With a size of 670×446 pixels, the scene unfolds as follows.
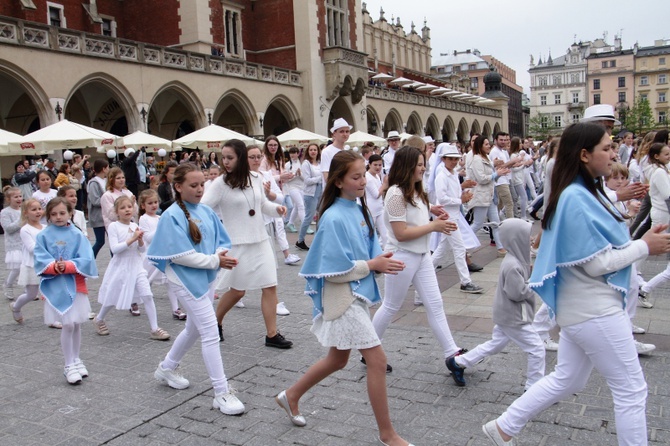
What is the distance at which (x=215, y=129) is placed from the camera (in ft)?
66.1

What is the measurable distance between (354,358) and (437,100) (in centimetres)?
4724

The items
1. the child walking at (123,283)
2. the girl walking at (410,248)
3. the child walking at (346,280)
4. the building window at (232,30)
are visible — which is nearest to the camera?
the child walking at (346,280)

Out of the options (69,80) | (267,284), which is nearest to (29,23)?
(69,80)

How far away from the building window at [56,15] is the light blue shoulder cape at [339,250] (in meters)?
29.6

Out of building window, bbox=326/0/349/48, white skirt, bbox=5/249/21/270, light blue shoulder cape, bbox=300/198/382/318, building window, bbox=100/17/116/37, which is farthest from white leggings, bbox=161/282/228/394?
building window, bbox=326/0/349/48

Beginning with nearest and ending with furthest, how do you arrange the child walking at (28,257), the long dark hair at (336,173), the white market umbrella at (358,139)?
the long dark hair at (336,173) < the child walking at (28,257) < the white market umbrella at (358,139)

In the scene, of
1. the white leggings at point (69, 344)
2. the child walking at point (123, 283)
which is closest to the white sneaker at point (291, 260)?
the child walking at point (123, 283)

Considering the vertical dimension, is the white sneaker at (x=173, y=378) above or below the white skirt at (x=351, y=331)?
below

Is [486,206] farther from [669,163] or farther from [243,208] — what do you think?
[243,208]

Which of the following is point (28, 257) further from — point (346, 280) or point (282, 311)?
point (346, 280)

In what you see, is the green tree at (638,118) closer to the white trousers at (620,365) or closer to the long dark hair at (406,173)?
the long dark hair at (406,173)

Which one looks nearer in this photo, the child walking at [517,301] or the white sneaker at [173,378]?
the child walking at [517,301]

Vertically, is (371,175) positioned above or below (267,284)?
above

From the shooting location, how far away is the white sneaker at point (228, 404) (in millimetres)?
4117
